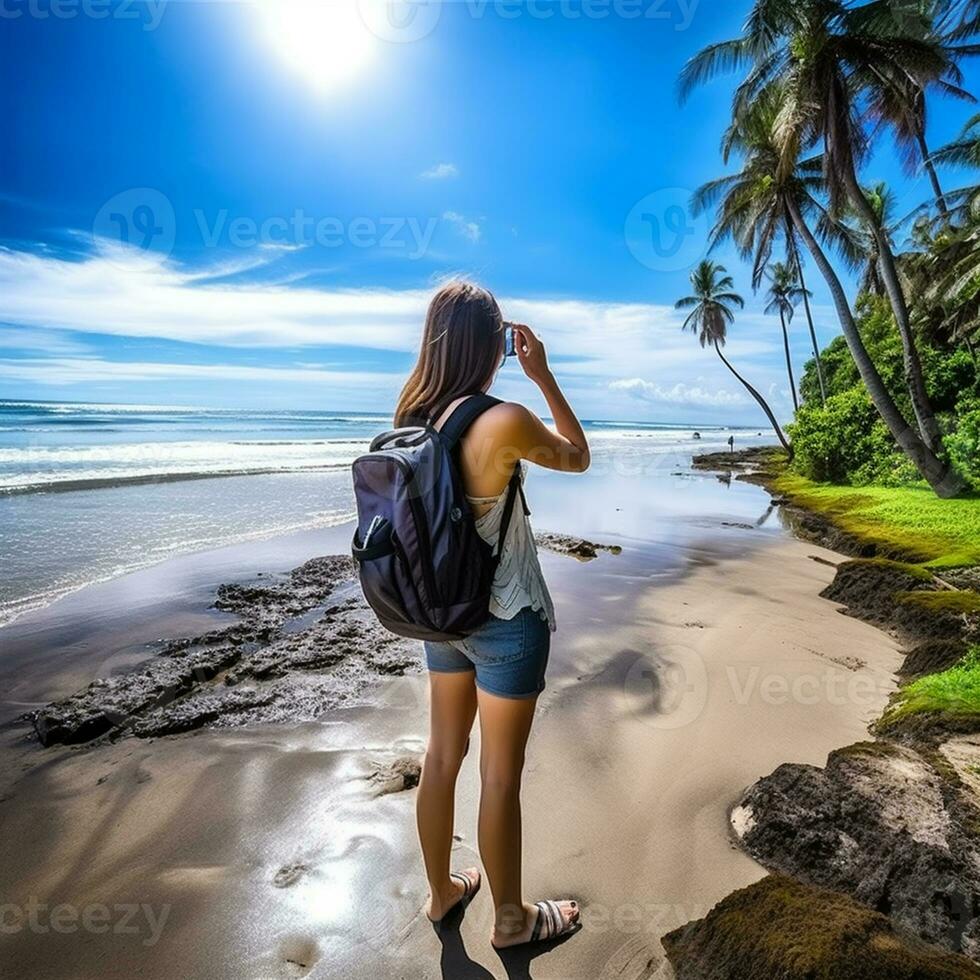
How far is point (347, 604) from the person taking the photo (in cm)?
610

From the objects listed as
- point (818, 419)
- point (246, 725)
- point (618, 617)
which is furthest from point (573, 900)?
point (818, 419)

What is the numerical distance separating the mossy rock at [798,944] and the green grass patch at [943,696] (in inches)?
77.3

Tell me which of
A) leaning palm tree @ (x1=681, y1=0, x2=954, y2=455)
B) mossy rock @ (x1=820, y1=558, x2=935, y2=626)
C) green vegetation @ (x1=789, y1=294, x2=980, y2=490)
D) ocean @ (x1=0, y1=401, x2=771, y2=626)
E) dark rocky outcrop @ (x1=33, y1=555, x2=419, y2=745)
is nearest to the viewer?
dark rocky outcrop @ (x1=33, y1=555, x2=419, y2=745)

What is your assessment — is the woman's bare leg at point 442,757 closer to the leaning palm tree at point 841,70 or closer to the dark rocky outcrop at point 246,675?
the dark rocky outcrop at point 246,675

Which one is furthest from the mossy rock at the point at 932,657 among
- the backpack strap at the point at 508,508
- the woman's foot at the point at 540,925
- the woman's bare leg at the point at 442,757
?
the backpack strap at the point at 508,508

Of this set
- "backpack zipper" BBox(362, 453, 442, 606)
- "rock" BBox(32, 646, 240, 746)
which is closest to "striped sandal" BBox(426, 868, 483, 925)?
"backpack zipper" BBox(362, 453, 442, 606)

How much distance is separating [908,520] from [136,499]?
51.4 feet

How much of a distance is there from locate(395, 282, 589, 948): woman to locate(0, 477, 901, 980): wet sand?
516 mm

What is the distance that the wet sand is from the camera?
205cm

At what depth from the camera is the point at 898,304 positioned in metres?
13.2

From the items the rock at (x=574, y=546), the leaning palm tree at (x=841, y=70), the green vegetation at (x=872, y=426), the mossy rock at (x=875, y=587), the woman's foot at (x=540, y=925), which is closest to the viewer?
the woman's foot at (x=540, y=925)

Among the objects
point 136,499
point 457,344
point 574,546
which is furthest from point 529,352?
point 136,499

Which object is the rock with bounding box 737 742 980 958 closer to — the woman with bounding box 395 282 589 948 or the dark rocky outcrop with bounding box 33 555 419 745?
the woman with bounding box 395 282 589 948

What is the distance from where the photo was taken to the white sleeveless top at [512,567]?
170cm
